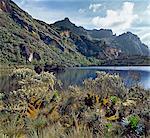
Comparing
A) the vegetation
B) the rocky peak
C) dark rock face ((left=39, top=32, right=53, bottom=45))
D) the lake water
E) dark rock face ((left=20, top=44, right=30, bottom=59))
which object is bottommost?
the lake water

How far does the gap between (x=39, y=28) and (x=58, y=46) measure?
1715 cm

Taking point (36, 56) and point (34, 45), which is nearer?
point (36, 56)

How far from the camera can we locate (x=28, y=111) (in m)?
9.31

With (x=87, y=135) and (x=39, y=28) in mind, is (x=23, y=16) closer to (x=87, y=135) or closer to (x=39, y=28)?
(x=39, y=28)

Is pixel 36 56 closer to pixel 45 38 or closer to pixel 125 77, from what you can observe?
pixel 45 38

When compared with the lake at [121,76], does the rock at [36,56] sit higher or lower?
higher

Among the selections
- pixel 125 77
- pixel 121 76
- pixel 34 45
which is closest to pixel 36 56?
pixel 34 45

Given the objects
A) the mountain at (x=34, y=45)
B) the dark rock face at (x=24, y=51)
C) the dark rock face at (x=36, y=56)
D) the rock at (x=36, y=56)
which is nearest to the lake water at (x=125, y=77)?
the mountain at (x=34, y=45)

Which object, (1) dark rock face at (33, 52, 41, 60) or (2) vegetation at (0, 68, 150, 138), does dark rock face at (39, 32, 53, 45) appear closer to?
(1) dark rock face at (33, 52, 41, 60)

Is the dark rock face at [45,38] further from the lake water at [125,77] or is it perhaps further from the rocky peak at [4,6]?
the lake water at [125,77]

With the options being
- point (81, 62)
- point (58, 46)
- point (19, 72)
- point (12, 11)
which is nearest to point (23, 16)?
point (12, 11)

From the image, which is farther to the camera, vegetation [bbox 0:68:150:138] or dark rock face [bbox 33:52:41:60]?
dark rock face [bbox 33:52:41:60]

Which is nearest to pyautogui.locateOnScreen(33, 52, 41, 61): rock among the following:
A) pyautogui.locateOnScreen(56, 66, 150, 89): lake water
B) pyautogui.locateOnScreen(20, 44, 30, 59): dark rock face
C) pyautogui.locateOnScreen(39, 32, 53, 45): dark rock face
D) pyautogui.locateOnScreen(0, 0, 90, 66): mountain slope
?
pyautogui.locateOnScreen(0, 0, 90, 66): mountain slope

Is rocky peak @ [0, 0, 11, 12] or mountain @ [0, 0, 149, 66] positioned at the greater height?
rocky peak @ [0, 0, 11, 12]
